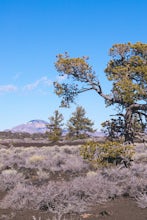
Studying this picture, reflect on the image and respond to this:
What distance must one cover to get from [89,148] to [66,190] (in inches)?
99.4

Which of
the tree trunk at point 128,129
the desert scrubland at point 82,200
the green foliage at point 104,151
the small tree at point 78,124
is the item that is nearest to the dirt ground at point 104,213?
the desert scrubland at point 82,200

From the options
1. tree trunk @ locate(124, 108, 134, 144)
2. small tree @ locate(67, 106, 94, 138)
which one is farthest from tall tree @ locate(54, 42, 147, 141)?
small tree @ locate(67, 106, 94, 138)

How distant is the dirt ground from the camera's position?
30.2 feet

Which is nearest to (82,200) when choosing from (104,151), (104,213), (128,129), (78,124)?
(104,213)

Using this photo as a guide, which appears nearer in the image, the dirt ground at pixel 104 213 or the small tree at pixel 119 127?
the dirt ground at pixel 104 213

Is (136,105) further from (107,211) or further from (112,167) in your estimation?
(107,211)

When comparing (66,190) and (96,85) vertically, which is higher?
(96,85)

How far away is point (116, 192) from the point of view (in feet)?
38.2

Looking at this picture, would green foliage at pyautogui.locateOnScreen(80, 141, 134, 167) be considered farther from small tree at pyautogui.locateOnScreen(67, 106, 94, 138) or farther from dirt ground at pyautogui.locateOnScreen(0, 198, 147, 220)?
small tree at pyautogui.locateOnScreen(67, 106, 94, 138)

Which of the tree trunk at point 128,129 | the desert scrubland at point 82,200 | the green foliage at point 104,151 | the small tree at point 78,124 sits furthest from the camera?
the small tree at point 78,124

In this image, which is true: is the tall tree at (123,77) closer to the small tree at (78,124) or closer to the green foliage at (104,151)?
the green foliage at (104,151)

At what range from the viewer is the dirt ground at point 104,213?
9217 millimetres

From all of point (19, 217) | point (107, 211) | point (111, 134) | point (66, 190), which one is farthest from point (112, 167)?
point (19, 217)

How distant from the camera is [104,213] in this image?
372 inches
